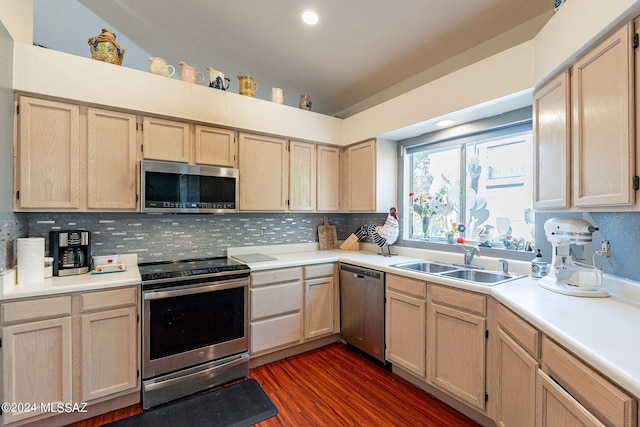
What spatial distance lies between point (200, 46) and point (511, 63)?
2570 millimetres

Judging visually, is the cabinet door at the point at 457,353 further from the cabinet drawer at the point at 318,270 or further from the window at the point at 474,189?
the cabinet drawer at the point at 318,270

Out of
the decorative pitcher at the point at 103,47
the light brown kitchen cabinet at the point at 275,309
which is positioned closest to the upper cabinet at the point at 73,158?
the decorative pitcher at the point at 103,47

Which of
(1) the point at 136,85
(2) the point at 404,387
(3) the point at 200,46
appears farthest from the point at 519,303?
(3) the point at 200,46

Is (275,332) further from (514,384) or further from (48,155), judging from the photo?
(48,155)

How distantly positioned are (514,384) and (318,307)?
170 cm

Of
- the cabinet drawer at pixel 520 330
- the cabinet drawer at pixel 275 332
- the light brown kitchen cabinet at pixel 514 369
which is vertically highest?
the cabinet drawer at pixel 520 330

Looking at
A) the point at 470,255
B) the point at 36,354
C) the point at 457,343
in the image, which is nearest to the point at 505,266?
the point at 470,255

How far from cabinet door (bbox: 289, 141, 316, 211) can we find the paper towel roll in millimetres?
1992

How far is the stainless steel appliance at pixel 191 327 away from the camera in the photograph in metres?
2.04

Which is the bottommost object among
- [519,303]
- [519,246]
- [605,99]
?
[519,303]

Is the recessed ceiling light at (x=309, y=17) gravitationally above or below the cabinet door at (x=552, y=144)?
above

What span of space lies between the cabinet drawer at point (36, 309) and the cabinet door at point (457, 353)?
247cm

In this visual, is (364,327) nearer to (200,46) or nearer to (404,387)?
(404,387)

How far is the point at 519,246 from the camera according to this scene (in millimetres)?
2279
